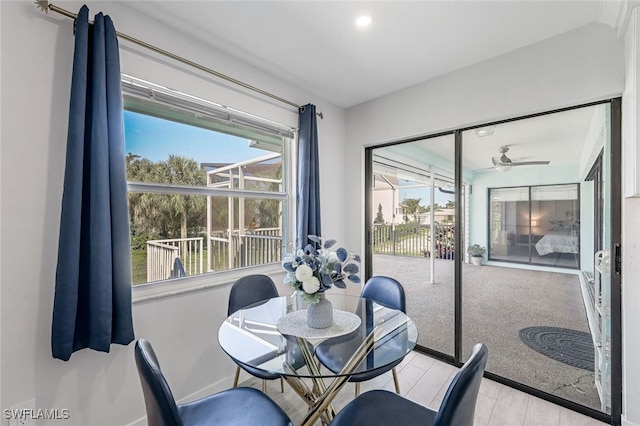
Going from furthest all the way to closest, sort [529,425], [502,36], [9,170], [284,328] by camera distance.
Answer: [502,36], [529,425], [284,328], [9,170]

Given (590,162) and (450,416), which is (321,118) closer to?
(590,162)

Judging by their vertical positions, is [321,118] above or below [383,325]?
above

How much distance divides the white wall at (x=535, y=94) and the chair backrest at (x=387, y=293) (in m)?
1.32

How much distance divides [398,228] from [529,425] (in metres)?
1.80

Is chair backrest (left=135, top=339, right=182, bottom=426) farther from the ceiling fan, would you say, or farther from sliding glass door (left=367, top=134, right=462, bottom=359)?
the ceiling fan

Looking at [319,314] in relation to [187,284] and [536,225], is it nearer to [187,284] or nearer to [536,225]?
[187,284]

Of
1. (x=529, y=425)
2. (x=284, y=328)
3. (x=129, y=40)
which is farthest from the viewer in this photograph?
(x=529, y=425)

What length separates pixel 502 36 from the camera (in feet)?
6.40

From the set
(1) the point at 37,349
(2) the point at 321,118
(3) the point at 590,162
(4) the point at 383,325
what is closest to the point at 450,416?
(4) the point at 383,325

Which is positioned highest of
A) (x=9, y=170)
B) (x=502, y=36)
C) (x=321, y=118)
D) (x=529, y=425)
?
(x=502, y=36)

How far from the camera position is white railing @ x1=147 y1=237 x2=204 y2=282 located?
1906 mm

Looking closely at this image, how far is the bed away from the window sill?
7.35ft

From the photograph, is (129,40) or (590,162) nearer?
(129,40)

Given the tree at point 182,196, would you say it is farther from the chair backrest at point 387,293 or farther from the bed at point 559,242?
the bed at point 559,242
